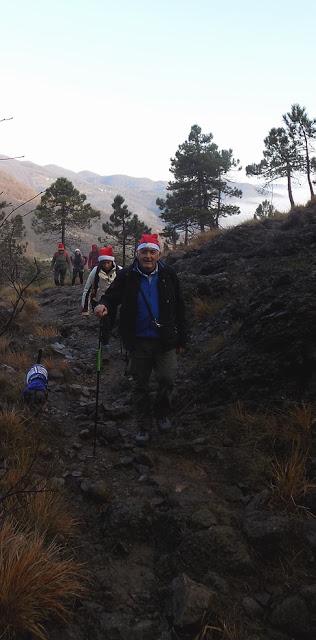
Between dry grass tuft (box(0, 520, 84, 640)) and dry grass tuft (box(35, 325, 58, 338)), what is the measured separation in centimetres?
806

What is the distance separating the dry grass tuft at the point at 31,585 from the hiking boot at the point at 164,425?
7.93 feet

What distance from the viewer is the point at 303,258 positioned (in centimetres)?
930

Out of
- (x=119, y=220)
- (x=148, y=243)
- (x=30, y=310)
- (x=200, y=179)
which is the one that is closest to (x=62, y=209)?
(x=119, y=220)

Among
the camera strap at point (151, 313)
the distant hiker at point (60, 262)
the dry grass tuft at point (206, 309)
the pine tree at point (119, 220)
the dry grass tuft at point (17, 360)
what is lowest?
the dry grass tuft at point (17, 360)

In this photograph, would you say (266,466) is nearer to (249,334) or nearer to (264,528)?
(264,528)

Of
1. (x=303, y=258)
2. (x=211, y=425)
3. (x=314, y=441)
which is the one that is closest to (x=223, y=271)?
(x=303, y=258)

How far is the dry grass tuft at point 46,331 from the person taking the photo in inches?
417

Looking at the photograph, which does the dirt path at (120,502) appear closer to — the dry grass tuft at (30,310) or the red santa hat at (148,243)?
the red santa hat at (148,243)

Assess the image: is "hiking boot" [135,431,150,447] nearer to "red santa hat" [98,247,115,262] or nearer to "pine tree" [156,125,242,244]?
"red santa hat" [98,247,115,262]

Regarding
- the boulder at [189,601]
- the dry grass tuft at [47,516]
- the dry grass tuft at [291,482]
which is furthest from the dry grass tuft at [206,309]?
the boulder at [189,601]

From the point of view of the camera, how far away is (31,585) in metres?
2.41

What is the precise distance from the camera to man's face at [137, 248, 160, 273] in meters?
4.75

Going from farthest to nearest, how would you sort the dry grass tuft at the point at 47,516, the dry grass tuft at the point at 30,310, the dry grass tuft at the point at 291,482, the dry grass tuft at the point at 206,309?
the dry grass tuft at the point at 30,310, the dry grass tuft at the point at 206,309, the dry grass tuft at the point at 291,482, the dry grass tuft at the point at 47,516

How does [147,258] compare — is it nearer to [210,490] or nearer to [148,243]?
[148,243]
